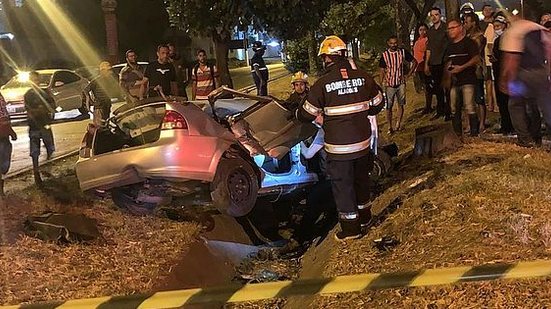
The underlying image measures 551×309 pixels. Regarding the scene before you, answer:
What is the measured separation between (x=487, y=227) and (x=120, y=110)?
381 cm

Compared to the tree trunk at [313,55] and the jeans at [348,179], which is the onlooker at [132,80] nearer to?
the jeans at [348,179]

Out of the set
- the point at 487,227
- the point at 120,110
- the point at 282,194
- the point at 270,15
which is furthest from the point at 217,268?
the point at 270,15

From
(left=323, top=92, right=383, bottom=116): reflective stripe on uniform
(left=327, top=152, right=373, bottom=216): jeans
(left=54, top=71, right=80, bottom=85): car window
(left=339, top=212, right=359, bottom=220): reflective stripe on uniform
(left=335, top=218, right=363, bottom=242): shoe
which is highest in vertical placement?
(left=323, top=92, right=383, bottom=116): reflective stripe on uniform

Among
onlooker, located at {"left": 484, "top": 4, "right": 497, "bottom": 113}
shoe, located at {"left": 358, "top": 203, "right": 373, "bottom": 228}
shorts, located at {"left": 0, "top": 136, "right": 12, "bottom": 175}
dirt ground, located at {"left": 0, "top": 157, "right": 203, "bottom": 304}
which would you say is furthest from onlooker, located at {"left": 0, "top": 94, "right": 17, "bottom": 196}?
onlooker, located at {"left": 484, "top": 4, "right": 497, "bottom": 113}

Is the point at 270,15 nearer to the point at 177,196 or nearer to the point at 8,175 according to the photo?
the point at 8,175

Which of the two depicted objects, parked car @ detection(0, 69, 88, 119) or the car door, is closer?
parked car @ detection(0, 69, 88, 119)

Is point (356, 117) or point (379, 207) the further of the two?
point (379, 207)

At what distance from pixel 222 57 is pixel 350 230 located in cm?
1049

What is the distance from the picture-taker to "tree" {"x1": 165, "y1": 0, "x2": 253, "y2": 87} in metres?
13.8

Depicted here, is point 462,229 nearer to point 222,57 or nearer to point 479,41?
point 479,41

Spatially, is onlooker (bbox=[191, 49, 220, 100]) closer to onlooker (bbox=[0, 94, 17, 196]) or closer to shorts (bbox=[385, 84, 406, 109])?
shorts (bbox=[385, 84, 406, 109])

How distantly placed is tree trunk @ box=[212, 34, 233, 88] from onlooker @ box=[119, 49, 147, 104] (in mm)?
5527

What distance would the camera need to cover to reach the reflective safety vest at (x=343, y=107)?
513 centimetres

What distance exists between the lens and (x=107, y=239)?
6.04 metres
